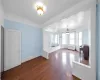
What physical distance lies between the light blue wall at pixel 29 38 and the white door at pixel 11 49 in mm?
426

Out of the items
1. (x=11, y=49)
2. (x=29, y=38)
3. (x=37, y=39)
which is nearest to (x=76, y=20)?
(x=37, y=39)

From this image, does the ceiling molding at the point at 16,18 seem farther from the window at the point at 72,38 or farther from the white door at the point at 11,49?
the window at the point at 72,38

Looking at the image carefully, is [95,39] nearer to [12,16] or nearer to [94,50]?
[94,50]

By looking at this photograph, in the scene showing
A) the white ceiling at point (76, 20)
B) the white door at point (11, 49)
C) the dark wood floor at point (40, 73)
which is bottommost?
the dark wood floor at point (40, 73)

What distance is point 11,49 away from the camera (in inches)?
130

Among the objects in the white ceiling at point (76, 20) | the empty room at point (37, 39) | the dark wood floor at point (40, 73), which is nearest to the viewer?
the empty room at point (37, 39)

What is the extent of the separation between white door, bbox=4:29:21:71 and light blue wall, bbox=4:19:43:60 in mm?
426

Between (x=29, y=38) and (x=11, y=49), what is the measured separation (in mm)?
1539

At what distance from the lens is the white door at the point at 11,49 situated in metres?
3.08

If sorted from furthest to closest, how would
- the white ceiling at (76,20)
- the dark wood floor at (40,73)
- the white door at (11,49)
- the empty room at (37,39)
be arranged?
1. the white ceiling at (76,20)
2. the white door at (11,49)
3. the dark wood floor at (40,73)
4. the empty room at (37,39)

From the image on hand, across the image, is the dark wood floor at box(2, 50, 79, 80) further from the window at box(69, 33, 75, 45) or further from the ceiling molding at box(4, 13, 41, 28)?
the window at box(69, 33, 75, 45)

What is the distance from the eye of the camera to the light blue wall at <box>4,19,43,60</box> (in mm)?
3702

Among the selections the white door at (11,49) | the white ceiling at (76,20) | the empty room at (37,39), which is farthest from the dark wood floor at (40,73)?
the white ceiling at (76,20)

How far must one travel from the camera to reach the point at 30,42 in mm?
4719
